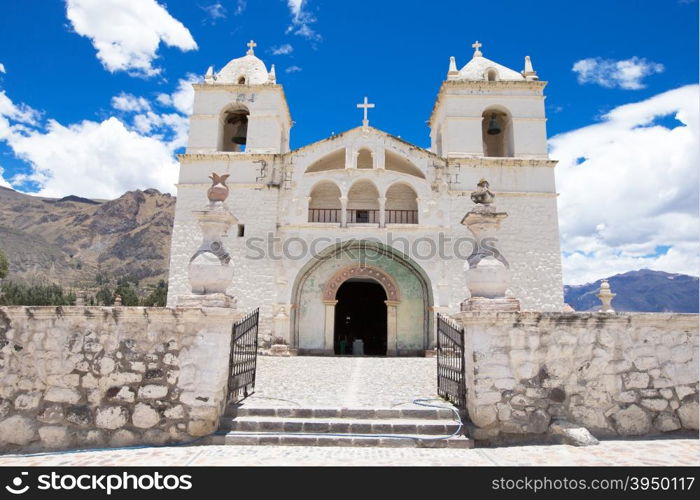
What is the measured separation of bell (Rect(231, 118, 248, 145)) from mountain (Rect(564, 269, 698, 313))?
45.0 m

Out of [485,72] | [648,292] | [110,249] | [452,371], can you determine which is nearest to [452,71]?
[485,72]

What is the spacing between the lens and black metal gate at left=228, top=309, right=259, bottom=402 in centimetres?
640

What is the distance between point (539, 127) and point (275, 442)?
15331mm

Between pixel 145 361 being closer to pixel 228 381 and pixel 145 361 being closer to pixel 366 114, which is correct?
pixel 228 381

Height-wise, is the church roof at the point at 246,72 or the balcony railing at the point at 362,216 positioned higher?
the church roof at the point at 246,72

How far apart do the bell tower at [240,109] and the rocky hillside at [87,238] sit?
59.5 metres

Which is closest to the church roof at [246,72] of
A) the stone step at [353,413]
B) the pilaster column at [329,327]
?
the pilaster column at [329,327]

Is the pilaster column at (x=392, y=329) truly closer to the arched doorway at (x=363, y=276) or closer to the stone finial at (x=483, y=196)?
the arched doorway at (x=363, y=276)

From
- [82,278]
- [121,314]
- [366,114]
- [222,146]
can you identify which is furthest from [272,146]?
[82,278]

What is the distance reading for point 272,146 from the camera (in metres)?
16.8

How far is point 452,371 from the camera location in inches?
265

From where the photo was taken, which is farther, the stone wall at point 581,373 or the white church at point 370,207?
the white church at point 370,207

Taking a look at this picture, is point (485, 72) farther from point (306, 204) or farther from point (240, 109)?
point (240, 109)

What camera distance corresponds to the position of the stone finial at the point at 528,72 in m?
17.5
